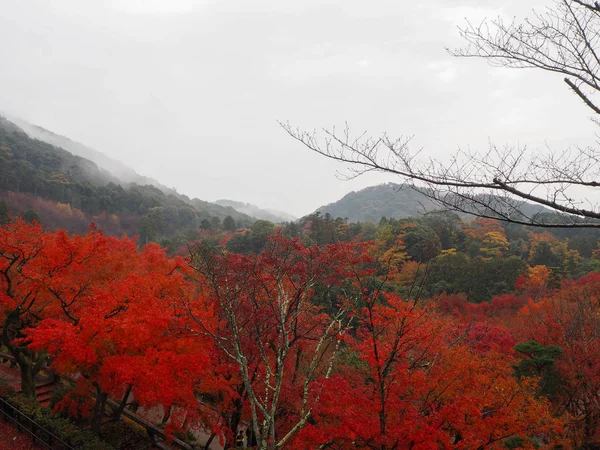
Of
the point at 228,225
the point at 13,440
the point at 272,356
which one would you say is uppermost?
the point at 228,225

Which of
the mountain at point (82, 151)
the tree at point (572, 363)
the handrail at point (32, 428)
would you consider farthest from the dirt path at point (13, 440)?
the mountain at point (82, 151)

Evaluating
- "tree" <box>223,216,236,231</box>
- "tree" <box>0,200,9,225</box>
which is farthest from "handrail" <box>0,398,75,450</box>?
"tree" <box>223,216,236,231</box>

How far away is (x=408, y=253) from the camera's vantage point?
40.7 metres

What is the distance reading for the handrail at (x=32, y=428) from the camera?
10.6 meters

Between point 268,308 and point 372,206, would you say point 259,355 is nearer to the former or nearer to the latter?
point 268,308

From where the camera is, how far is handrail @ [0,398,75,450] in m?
10.6

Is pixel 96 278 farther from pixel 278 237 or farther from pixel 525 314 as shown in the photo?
pixel 525 314

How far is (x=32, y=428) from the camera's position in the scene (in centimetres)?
1106

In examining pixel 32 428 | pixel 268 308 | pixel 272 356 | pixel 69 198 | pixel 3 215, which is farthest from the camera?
pixel 69 198

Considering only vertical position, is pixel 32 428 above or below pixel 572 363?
below

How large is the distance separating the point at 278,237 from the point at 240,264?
1.71 m

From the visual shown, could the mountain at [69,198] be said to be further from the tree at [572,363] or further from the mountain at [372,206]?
the mountain at [372,206]

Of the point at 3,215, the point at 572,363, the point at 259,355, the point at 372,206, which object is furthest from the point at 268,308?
the point at 372,206

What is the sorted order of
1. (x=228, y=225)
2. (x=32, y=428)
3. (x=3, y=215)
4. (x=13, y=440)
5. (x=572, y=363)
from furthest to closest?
(x=228, y=225) → (x=3, y=215) → (x=572, y=363) → (x=32, y=428) → (x=13, y=440)
